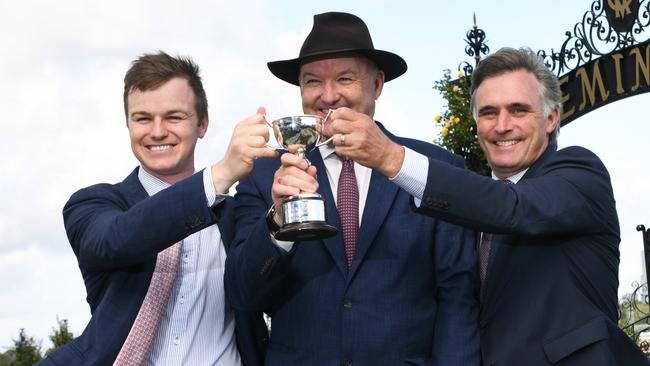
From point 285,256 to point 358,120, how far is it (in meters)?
0.77

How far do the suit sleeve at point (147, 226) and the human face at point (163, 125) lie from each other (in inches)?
16.5

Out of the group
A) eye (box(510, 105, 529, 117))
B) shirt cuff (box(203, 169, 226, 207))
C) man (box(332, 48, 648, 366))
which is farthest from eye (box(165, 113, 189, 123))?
eye (box(510, 105, 529, 117))

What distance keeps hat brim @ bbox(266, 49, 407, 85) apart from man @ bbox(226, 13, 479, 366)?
16cm

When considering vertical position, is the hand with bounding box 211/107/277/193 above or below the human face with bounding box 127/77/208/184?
below

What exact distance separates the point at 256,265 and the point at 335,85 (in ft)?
3.38

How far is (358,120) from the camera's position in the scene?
11.2 feet

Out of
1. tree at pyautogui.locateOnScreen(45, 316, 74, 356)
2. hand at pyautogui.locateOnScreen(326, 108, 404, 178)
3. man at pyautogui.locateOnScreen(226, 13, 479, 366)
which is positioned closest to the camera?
hand at pyautogui.locateOnScreen(326, 108, 404, 178)

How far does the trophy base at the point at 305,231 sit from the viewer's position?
3.54 metres

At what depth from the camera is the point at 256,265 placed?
3.87 meters

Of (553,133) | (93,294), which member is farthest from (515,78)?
(93,294)

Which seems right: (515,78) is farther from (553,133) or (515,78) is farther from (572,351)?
(572,351)

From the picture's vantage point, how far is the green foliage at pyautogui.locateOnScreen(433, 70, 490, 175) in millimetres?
11484

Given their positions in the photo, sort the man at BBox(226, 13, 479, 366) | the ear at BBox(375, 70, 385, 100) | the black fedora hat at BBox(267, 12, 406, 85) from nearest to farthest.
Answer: the man at BBox(226, 13, 479, 366), the black fedora hat at BBox(267, 12, 406, 85), the ear at BBox(375, 70, 385, 100)

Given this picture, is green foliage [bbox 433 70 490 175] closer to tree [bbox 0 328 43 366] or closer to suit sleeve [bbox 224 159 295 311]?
suit sleeve [bbox 224 159 295 311]
